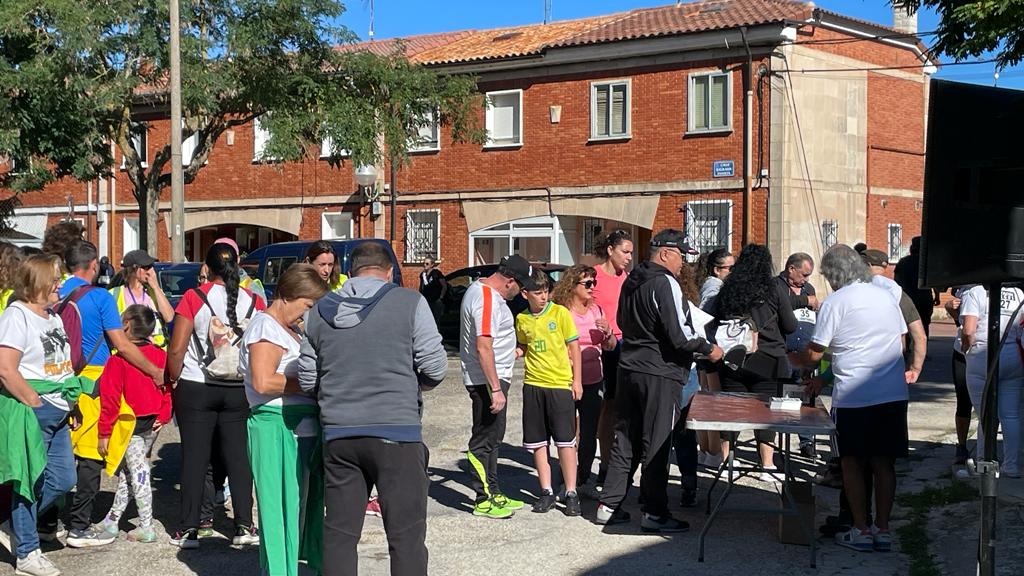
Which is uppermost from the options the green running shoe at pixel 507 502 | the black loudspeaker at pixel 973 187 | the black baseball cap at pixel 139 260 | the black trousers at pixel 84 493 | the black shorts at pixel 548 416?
the black loudspeaker at pixel 973 187

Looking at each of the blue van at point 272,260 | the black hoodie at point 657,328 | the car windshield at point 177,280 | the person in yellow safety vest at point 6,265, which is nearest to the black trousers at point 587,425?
the black hoodie at point 657,328

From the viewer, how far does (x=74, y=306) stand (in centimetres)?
733

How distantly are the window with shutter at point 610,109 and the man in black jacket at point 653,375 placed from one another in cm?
2015

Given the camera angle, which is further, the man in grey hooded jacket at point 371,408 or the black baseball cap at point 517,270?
the black baseball cap at point 517,270

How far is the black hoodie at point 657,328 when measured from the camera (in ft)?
25.9

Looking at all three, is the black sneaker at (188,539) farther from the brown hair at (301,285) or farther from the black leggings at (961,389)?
the black leggings at (961,389)

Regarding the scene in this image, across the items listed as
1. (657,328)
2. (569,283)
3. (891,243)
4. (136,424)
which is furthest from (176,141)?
(891,243)

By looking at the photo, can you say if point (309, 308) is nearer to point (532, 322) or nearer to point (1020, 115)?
point (532, 322)

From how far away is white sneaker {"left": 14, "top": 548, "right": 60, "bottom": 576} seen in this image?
680cm

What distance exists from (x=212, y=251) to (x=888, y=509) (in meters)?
4.51

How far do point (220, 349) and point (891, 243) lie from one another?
83.5 ft

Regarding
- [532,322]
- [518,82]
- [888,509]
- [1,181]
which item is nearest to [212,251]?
[532,322]

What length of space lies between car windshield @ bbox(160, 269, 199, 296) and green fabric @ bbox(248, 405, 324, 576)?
11867mm

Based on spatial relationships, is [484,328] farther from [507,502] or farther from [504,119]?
[504,119]
